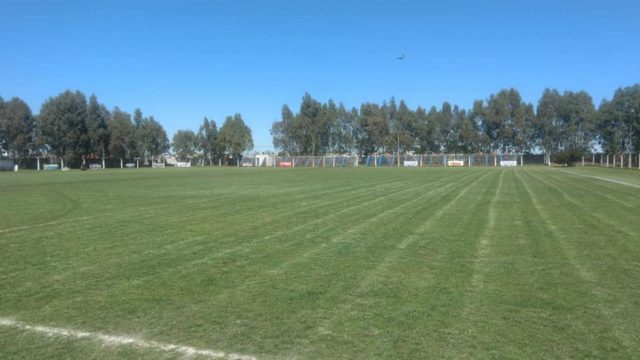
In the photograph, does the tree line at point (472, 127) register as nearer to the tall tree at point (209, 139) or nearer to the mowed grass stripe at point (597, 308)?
the tall tree at point (209, 139)

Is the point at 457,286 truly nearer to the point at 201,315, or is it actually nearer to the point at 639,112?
the point at 201,315

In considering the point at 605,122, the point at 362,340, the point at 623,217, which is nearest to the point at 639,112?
the point at 605,122

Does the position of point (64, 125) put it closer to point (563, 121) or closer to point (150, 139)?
point (150, 139)

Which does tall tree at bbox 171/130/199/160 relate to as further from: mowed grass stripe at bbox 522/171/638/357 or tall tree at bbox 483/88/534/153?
mowed grass stripe at bbox 522/171/638/357

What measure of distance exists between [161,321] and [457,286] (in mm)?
3474

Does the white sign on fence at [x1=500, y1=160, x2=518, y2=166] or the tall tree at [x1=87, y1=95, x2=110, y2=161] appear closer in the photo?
the white sign on fence at [x1=500, y1=160, x2=518, y2=166]

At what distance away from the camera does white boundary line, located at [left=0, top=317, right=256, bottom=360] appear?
4145 millimetres

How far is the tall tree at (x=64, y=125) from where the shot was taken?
3821 inches

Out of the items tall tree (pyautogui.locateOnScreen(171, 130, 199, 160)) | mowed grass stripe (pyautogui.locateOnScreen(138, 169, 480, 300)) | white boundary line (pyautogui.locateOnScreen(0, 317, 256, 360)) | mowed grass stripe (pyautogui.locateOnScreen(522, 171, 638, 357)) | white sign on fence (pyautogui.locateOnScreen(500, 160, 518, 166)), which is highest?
tall tree (pyautogui.locateOnScreen(171, 130, 199, 160))

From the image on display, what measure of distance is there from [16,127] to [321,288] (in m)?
113

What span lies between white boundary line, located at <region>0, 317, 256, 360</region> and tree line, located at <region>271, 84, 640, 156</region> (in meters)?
108

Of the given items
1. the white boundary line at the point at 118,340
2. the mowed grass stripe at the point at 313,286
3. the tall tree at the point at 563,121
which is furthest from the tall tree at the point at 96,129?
the white boundary line at the point at 118,340

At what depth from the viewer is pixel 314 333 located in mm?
4570

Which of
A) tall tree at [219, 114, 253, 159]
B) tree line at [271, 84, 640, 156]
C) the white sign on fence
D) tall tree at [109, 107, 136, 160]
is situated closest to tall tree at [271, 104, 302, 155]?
tree line at [271, 84, 640, 156]
